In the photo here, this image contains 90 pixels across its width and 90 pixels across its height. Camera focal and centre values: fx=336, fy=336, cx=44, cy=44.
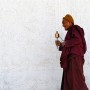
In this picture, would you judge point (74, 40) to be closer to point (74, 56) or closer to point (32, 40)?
point (74, 56)

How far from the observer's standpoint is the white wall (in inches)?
Answer: 244

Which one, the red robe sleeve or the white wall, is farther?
the white wall

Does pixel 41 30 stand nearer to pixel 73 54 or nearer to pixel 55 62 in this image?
pixel 55 62

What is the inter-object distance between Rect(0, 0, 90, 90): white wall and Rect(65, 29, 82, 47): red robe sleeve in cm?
92

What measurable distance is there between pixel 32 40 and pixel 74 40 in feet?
3.72

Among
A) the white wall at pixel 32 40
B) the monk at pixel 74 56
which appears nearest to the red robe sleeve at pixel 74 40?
the monk at pixel 74 56

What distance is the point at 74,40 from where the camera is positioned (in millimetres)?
5449

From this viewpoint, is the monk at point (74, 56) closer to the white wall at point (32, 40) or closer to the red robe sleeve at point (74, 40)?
the red robe sleeve at point (74, 40)

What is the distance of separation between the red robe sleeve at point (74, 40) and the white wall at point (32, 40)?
3.03 ft

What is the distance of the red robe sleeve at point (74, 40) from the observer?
5445mm

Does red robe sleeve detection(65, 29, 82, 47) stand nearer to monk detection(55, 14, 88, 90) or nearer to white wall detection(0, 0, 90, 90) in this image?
monk detection(55, 14, 88, 90)

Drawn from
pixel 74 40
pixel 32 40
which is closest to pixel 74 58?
pixel 74 40

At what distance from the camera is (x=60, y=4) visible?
6387 millimetres

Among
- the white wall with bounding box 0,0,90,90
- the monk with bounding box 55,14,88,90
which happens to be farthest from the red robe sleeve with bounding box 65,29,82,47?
the white wall with bounding box 0,0,90,90
